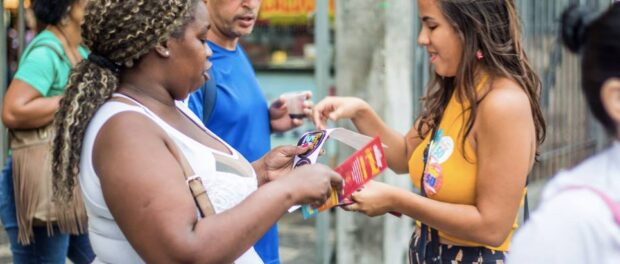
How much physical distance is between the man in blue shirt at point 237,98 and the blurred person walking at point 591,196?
1805mm

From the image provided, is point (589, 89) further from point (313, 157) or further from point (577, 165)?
point (313, 157)

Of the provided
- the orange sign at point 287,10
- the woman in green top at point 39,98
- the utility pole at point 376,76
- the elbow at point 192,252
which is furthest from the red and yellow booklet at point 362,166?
the orange sign at point 287,10

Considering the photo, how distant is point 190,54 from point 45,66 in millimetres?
1802

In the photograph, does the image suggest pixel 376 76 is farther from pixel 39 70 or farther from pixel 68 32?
pixel 39 70

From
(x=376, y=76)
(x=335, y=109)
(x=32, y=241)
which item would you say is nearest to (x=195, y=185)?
(x=335, y=109)

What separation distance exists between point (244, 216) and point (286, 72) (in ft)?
18.2

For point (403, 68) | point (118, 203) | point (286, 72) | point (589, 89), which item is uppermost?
point (589, 89)

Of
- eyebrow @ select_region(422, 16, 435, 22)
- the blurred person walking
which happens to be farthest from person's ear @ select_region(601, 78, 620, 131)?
eyebrow @ select_region(422, 16, 435, 22)

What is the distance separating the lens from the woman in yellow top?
280 centimetres

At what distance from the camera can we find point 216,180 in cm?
230

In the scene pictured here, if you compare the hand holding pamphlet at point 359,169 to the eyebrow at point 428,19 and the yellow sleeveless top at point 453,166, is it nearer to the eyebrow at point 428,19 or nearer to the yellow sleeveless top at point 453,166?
the yellow sleeveless top at point 453,166

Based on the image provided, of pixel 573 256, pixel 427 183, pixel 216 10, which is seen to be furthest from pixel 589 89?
pixel 216 10

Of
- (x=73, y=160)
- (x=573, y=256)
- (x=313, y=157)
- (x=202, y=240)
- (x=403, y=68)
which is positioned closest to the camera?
(x=573, y=256)

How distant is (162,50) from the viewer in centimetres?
228
